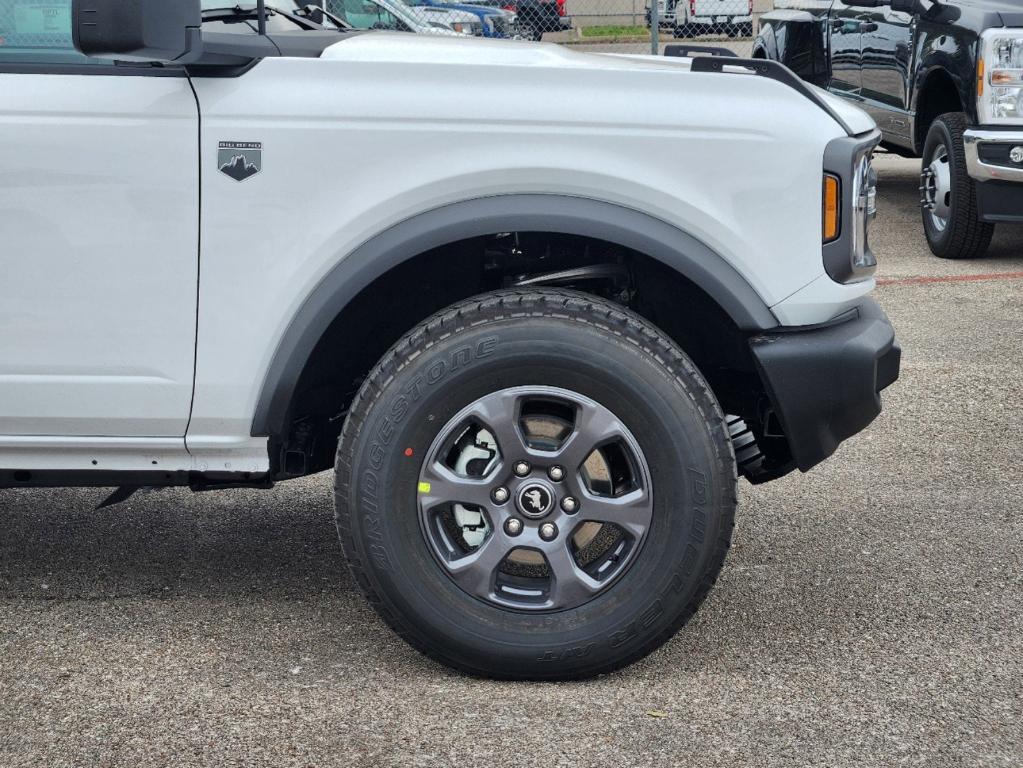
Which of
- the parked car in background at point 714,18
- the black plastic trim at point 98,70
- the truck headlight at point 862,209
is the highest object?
the parked car in background at point 714,18

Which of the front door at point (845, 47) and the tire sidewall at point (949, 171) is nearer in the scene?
the tire sidewall at point (949, 171)

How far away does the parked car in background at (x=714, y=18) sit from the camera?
17438 mm

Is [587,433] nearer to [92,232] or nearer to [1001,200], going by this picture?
[92,232]

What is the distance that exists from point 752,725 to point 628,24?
16.9 m

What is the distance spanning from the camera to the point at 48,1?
10.3 feet

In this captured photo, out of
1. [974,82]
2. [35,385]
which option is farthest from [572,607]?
[974,82]

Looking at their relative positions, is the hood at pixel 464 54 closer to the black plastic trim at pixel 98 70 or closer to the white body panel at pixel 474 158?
the white body panel at pixel 474 158

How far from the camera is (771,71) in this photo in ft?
10.1

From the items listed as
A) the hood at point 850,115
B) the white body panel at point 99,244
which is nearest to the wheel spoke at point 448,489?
the white body panel at point 99,244

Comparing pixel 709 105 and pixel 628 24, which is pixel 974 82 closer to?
pixel 709 105

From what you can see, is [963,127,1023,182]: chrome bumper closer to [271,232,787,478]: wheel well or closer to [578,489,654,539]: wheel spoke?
[271,232,787,478]: wheel well

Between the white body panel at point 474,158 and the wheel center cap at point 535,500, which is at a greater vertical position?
the white body panel at point 474,158

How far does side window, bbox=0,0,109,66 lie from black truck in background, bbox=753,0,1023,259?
19.1 ft

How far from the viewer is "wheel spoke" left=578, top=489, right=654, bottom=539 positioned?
3053 millimetres
